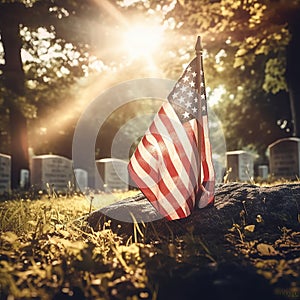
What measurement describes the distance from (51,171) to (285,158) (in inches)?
346

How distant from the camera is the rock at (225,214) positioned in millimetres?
4137

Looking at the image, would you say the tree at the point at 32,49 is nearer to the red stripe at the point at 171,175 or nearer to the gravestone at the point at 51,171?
the gravestone at the point at 51,171

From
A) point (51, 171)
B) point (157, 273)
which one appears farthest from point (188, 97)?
point (51, 171)

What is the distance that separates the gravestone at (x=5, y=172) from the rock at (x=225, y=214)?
10105 mm

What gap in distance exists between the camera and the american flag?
4.27 m

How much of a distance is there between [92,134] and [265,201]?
32883 millimetres

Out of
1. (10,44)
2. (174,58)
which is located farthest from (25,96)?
(174,58)

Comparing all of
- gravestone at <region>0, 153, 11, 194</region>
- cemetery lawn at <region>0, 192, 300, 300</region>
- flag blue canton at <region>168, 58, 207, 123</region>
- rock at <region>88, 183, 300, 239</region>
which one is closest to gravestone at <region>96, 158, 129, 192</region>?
gravestone at <region>0, 153, 11, 194</region>

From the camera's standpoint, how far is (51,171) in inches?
628

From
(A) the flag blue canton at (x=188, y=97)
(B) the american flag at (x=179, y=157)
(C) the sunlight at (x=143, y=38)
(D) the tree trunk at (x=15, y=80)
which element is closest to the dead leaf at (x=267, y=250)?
(B) the american flag at (x=179, y=157)

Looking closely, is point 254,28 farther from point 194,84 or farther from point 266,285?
point 266,285

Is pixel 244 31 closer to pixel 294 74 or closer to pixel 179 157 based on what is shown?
pixel 294 74

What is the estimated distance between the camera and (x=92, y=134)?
36750 millimetres

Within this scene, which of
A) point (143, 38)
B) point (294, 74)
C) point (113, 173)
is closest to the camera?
point (294, 74)
